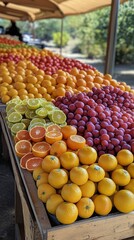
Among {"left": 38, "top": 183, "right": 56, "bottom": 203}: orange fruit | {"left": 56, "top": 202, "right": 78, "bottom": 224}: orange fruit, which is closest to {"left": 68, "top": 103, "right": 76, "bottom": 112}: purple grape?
{"left": 38, "top": 183, "right": 56, "bottom": 203}: orange fruit

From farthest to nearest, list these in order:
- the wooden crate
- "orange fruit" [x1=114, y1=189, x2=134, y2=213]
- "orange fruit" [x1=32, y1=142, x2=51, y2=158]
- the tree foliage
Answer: the tree foliage < "orange fruit" [x1=32, y1=142, x2=51, y2=158] < "orange fruit" [x1=114, y1=189, x2=134, y2=213] < the wooden crate

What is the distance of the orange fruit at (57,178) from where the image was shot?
56.7 inches

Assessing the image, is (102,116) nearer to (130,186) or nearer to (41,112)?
(41,112)

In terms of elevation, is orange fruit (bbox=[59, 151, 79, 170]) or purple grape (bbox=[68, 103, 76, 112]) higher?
purple grape (bbox=[68, 103, 76, 112])

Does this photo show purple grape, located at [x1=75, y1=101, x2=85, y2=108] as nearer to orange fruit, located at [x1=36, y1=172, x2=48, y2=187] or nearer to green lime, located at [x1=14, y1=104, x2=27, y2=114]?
green lime, located at [x1=14, y1=104, x2=27, y2=114]

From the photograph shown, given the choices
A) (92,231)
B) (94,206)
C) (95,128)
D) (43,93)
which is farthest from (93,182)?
(43,93)

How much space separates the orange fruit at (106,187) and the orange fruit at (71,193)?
0.13 m

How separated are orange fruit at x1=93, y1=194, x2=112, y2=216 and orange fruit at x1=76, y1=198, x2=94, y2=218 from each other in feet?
0.12

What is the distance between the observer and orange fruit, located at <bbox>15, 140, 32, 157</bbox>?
1819 mm

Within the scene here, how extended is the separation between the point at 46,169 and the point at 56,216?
301mm

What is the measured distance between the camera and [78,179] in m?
1.43

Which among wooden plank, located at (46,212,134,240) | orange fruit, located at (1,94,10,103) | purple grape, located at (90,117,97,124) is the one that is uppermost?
purple grape, located at (90,117,97,124)

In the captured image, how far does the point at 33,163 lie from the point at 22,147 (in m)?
0.21

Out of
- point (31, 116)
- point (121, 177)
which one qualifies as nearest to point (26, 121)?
point (31, 116)
